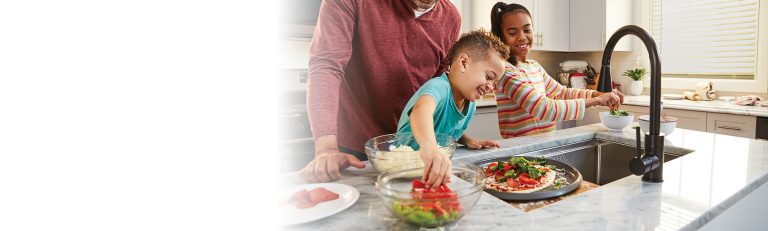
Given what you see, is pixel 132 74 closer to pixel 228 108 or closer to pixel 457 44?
pixel 228 108

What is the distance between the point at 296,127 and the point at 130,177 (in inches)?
74.8

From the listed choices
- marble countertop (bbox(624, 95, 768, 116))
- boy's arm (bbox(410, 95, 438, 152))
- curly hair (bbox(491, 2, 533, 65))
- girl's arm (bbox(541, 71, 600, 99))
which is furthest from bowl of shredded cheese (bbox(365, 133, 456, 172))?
marble countertop (bbox(624, 95, 768, 116))

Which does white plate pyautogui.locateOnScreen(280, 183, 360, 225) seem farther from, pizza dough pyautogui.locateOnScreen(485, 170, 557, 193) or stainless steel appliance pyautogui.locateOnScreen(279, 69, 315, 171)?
stainless steel appliance pyautogui.locateOnScreen(279, 69, 315, 171)

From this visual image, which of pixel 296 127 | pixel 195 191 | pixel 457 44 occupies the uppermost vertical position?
pixel 457 44

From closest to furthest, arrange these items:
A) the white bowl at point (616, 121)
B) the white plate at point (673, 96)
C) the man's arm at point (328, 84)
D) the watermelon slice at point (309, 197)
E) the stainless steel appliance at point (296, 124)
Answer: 1. the watermelon slice at point (309, 197)
2. the man's arm at point (328, 84)
3. the white bowl at point (616, 121)
4. the stainless steel appliance at point (296, 124)
5. the white plate at point (673, 96)

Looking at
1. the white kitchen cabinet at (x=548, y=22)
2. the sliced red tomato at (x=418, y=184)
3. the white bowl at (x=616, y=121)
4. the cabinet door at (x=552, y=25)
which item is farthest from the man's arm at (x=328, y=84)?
the cabinet door at (x=552, y=25)

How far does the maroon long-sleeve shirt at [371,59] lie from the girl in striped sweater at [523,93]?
29cm

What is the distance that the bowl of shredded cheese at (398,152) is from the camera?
0.81 meters

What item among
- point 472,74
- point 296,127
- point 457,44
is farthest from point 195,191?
point 296,127

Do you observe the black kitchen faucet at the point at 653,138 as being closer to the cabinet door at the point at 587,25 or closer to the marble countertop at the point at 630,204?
the marble countertop at the point at 630,204

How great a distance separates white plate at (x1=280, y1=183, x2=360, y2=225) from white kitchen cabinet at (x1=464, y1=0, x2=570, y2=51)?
2.53 m

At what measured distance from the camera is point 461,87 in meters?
1.11

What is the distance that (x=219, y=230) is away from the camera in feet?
1.21

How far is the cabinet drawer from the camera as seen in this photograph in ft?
7.39
